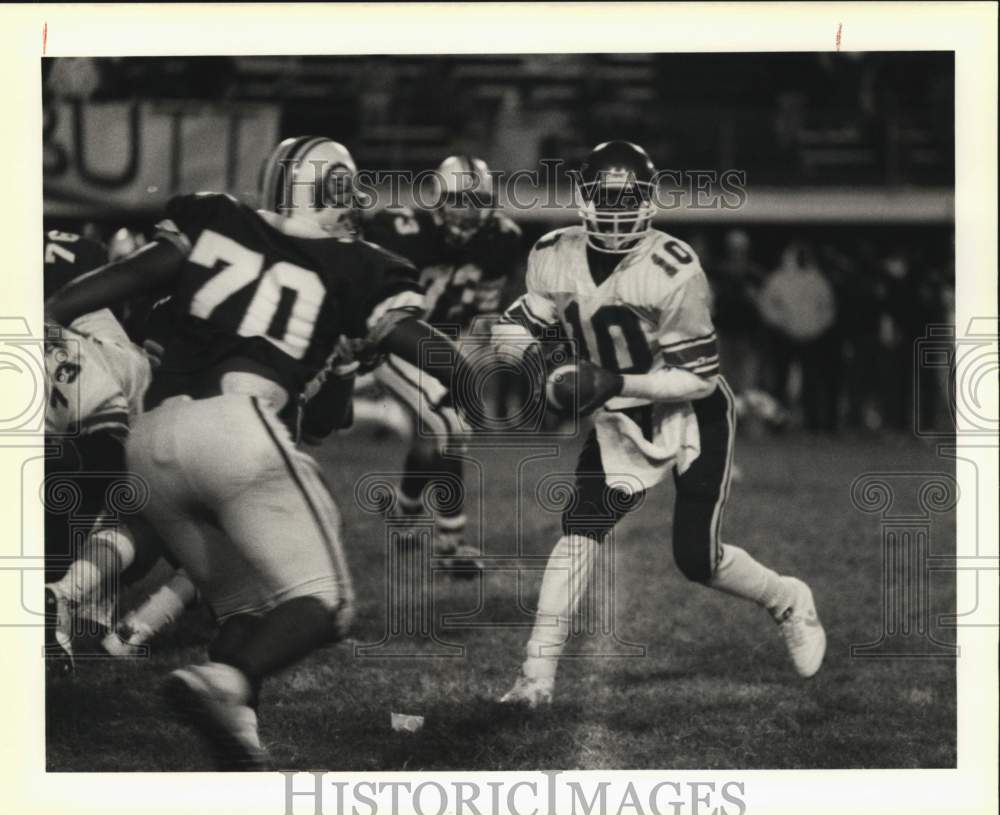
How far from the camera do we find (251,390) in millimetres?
3707

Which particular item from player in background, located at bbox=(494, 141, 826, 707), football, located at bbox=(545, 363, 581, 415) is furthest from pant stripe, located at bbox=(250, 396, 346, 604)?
football, located at bbox=(545, 363, 581, 415)

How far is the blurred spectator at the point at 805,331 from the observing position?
8.54 meters

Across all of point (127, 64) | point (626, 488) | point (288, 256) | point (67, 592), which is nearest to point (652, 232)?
point (626, 488)

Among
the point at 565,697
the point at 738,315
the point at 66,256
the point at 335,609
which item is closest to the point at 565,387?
the point at 565,697

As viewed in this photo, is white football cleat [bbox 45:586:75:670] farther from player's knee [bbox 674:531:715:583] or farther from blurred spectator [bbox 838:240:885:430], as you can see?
blurred spectator [bbox 838:240:885:430]

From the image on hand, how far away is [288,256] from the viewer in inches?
148

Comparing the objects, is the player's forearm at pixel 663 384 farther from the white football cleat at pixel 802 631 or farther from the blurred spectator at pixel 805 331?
the blurred spectator at pixel 805 331

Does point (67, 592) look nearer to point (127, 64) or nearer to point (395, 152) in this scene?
point (127, 64)

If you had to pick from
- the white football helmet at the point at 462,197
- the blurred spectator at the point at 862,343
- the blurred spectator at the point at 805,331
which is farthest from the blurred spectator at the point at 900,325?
the white football helmet at the point at 462,197

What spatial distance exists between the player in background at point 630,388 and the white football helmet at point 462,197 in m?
0.62

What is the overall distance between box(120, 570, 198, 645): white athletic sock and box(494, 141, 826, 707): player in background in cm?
99

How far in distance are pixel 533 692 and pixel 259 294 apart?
1.29 metres

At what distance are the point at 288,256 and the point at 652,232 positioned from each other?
3.30 feet

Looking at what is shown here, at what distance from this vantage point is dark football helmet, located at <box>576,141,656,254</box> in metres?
4.12
